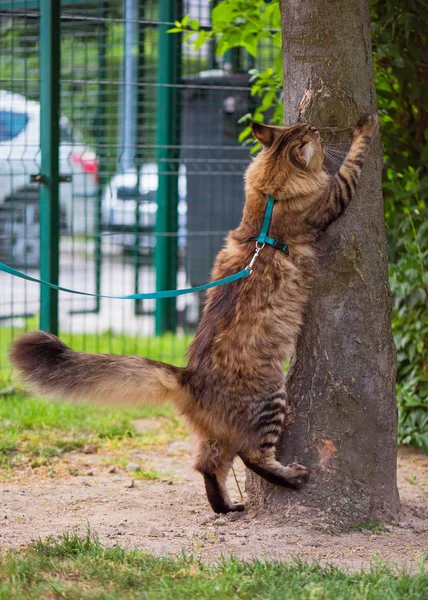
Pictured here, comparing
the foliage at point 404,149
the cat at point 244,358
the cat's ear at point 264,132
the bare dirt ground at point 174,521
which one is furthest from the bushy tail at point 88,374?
the foliage at point 404,149

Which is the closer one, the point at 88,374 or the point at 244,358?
the point at 88,374

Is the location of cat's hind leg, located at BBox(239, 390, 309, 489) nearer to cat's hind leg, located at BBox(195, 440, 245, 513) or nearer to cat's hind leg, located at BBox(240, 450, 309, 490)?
cat's hind leg, located at BBox(240, 450, 309, 490)

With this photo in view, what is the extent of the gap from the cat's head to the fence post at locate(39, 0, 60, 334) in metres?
2.63

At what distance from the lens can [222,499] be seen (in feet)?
14.2

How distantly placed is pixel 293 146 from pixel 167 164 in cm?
486

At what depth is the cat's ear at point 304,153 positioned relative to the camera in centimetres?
421

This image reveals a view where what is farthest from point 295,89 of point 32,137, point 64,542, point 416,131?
point 32,137

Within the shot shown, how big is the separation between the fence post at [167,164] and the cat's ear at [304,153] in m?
4.35

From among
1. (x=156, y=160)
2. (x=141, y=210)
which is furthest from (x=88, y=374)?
(x=141, y=210)

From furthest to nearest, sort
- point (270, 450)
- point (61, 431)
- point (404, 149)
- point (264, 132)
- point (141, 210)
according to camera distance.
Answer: point (141, 210), point (61, 431), point (404, 149), point (264, 132), point (270, 450)

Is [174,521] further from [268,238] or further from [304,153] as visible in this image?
[304,153]

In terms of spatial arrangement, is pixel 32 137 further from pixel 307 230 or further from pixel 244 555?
pixel 244 555

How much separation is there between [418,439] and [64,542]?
2804mm

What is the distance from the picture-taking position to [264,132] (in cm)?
454
